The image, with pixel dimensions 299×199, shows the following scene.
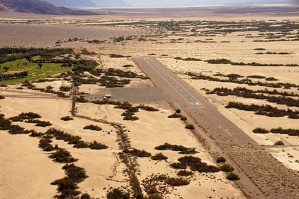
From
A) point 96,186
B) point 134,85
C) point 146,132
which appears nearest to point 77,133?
point 146,132

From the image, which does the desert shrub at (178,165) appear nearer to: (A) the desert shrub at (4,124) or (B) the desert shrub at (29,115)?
(A) the desert shrub at (4,124)

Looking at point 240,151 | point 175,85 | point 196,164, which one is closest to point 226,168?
point 196,164

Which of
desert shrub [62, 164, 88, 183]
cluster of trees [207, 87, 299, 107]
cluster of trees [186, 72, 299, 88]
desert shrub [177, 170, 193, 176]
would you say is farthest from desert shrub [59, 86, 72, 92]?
desert shrub [177, 170, 193, 176]

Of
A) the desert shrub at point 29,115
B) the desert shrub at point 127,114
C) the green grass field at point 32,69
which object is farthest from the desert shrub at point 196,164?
the green grass field at point 32,69

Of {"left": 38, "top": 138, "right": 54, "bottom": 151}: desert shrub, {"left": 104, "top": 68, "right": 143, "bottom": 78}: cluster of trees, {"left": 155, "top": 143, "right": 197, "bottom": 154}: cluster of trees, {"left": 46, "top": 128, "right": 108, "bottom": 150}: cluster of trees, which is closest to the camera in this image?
{"left": 38, "top": 138, "right": 54, "bottom": 151}: desert shrub

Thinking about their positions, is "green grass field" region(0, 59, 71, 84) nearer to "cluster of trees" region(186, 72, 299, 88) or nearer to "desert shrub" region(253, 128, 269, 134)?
"cluster of trees" region(186, 72, 299, 88)
